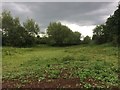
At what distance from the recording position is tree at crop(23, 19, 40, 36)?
4419cm

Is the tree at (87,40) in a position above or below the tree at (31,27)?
below

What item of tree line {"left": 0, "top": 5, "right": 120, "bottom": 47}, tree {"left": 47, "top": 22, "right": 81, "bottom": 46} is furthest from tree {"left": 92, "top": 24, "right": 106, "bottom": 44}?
tree {"left": 47, "top": 22, "right": 81, "bottom": 46}

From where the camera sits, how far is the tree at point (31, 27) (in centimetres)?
4419

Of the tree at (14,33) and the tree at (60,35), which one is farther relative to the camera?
the tree at (60,35)

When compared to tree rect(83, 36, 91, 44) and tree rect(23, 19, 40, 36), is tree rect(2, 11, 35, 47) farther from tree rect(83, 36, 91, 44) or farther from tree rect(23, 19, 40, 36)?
tree rect(83, 36, 91, 44)

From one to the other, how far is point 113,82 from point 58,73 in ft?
7.48

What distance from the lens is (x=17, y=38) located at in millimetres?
38812

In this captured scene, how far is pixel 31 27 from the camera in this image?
4469cm

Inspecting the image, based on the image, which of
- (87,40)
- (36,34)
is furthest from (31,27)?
(87,40)

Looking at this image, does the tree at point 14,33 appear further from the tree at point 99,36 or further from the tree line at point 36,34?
the tree at point 99,36

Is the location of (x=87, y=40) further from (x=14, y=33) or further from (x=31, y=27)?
(x=14, y=33)

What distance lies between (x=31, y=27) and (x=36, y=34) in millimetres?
1523

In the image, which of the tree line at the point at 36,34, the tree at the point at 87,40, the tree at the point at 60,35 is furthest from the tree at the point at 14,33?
the tree at the point at 87,40

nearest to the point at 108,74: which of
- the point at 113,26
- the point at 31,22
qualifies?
the point at 113,26
